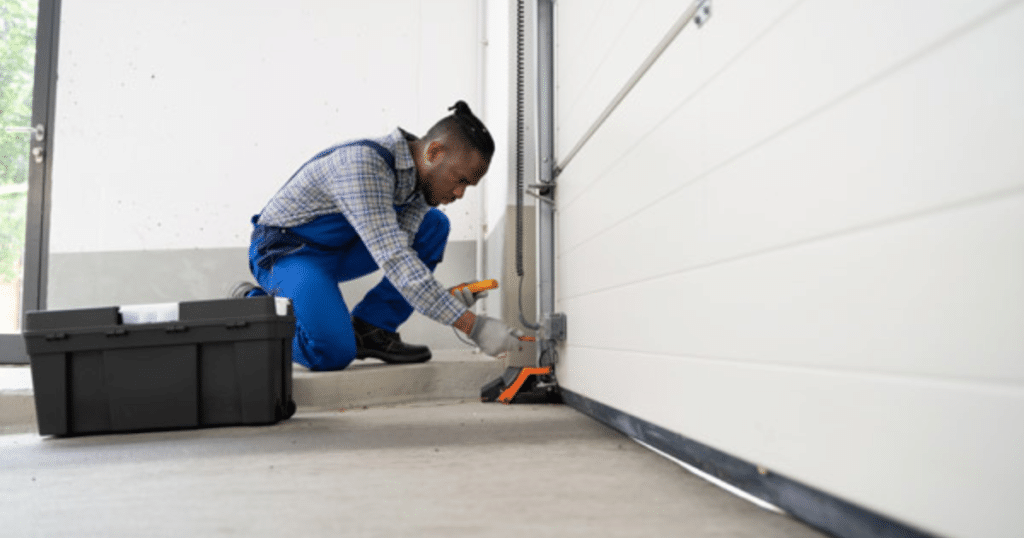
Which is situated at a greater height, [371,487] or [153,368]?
[153,368]

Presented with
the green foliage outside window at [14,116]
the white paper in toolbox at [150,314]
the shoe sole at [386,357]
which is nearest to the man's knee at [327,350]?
the shoe sole at [386,357]

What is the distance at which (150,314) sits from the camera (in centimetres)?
210

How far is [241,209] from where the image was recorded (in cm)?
396

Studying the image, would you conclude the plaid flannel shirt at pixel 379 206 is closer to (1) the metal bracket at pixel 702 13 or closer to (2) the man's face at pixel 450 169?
(2) the man's face at pixel 450 169

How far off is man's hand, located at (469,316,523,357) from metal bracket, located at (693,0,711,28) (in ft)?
4.60

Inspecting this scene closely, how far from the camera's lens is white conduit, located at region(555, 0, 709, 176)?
129 centimetres

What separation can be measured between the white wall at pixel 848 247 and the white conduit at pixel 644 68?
3 cm

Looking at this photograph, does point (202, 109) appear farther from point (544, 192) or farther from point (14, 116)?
point (544, 192)

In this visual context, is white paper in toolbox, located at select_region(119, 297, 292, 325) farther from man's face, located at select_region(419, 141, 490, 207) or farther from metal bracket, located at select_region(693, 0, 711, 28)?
metal bracket, located at select_region(693, 0, 711, 28)

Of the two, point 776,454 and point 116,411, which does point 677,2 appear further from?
point 116,411

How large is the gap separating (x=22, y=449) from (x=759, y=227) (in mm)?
1920

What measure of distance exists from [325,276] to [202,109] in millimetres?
1758

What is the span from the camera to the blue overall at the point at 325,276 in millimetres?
2779

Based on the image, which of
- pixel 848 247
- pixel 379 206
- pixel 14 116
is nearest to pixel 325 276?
pixel 379 206
